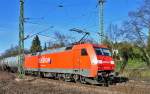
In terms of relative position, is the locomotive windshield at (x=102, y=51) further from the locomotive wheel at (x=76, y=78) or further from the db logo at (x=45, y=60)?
the db logo at (x=45, y=60)

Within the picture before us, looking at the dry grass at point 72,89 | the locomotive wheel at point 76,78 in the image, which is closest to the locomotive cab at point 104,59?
the dry grass at point 72,89

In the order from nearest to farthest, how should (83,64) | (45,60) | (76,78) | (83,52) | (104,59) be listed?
(104,59) → (83,64) → (83,52) → (76,78) → (45,60)

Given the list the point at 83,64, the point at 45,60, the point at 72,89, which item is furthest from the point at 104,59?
the point at 45,60

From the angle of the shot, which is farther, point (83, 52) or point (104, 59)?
point (83, 52)

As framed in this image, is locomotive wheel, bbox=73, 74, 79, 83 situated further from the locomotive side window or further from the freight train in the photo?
the locomotive side window

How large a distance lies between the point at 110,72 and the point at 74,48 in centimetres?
382

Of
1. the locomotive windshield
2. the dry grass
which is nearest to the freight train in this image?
the locomotive windshield

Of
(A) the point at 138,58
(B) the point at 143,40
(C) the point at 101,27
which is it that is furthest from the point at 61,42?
(C) the point at 101,27

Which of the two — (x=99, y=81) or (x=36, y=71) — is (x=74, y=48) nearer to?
(x=99, y=81)

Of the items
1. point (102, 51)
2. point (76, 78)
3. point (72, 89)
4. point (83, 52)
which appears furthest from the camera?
point (76, 78)

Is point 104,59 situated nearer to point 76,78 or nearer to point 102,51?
point 102,51

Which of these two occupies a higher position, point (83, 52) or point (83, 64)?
point (83, 52)

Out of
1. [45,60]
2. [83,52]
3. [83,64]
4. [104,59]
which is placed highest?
[83,52]

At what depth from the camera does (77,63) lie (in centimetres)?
2803
